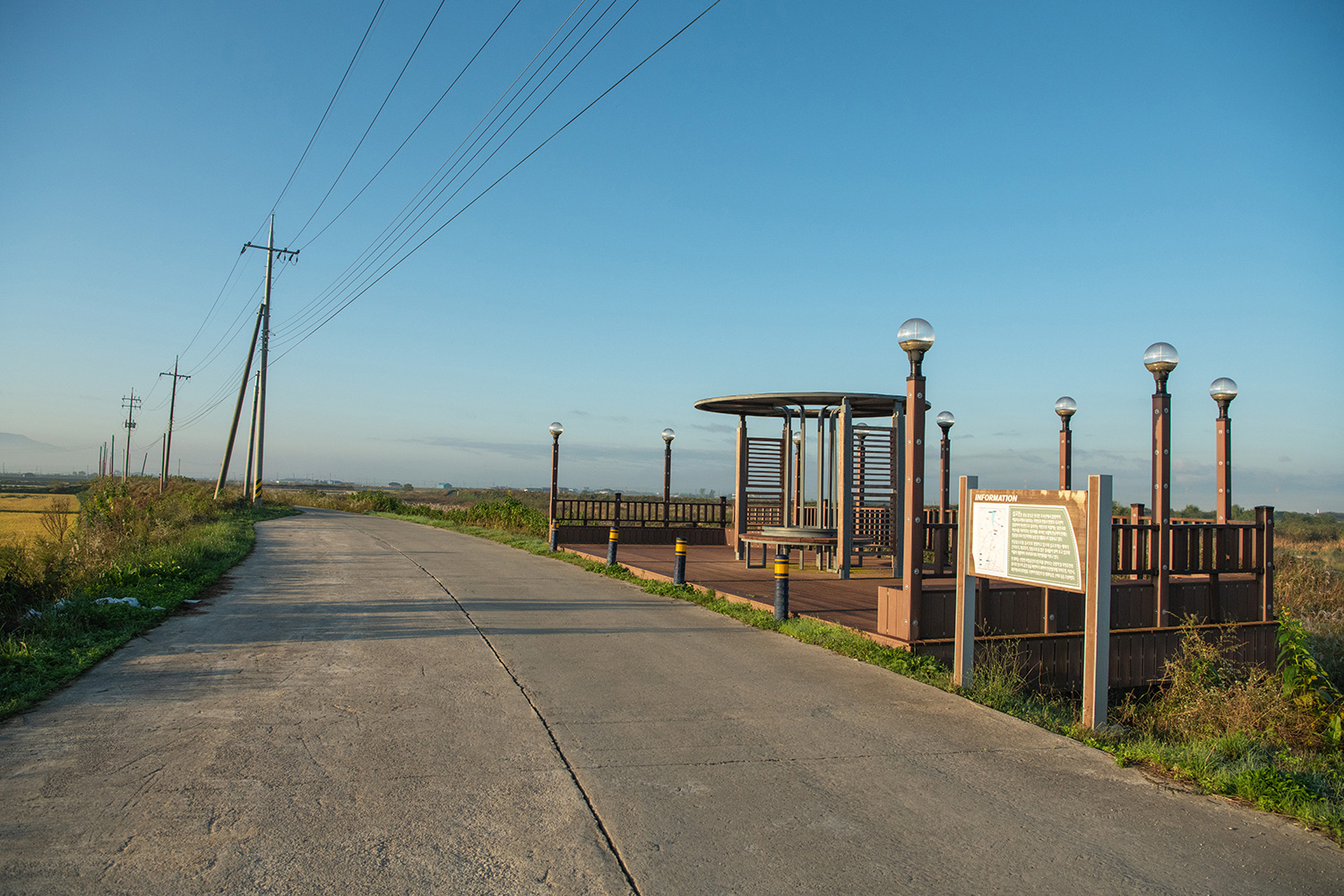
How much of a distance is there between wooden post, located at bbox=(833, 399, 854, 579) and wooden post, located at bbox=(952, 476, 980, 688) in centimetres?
657

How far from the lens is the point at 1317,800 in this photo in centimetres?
443

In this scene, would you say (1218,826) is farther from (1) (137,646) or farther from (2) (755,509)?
(2) (755,509)

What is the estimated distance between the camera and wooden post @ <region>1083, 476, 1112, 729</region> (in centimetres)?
589

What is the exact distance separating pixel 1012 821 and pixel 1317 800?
1742 mm

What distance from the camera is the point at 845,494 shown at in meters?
13.9

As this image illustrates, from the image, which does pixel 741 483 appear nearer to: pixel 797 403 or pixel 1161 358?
pixel 797 403

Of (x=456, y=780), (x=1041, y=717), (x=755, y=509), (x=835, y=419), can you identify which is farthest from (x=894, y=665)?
(x=755, y=509)

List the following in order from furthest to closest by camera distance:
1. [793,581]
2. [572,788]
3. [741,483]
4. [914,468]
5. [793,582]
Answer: [741,483] < [793,581] < [793,582] < [914,468] < [572,788]

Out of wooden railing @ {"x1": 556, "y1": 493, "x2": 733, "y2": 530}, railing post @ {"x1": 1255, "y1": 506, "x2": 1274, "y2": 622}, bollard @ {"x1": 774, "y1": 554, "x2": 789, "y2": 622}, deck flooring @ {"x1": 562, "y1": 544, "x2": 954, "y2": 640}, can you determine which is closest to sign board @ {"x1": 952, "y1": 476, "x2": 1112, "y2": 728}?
deck flooring @ {"x1": 562, "y1": 544, "x2": 954, "y2": 640}

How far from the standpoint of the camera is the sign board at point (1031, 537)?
6098 mm

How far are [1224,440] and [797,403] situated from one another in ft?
22.0

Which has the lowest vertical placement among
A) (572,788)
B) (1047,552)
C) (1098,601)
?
(572,788)

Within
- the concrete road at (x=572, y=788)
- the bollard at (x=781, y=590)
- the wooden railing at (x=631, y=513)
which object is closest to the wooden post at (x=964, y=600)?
the concrete road at (x=572, y=788)

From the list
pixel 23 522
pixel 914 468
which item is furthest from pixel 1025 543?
pixel 23 522
